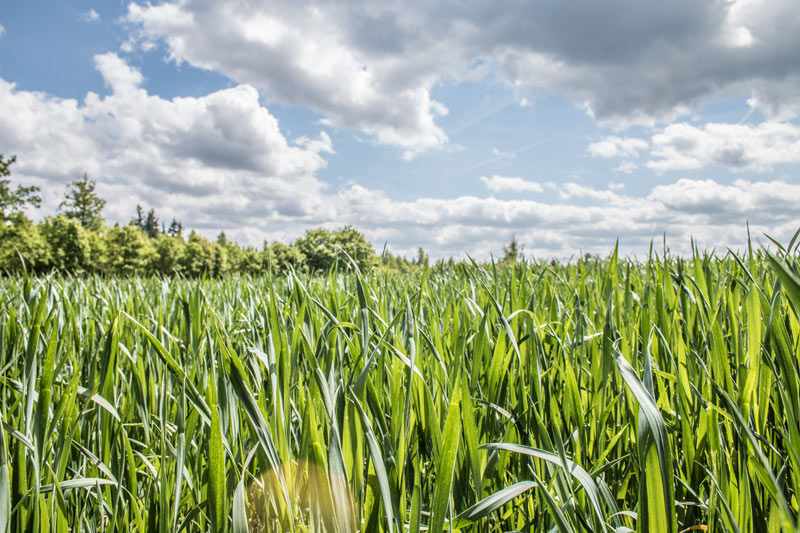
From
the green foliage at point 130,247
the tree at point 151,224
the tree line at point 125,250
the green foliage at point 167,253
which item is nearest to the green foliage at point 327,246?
the tree line at point 125,250

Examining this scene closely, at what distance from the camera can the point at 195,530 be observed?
2.77ft

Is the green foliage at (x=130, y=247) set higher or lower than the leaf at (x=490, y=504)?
higher

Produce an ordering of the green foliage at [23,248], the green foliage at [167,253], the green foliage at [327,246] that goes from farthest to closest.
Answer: the green foliage at [167,253], the green foliage at [327,246], the green foliage at [23,248]

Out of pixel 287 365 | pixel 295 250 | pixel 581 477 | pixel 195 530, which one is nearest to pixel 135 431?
pixel 195 530

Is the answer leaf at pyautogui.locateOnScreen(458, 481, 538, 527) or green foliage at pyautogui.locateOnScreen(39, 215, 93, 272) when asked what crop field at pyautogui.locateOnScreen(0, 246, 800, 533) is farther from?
green foliage at pyautogui.locateOnScreen(39, 215, 93, 272)

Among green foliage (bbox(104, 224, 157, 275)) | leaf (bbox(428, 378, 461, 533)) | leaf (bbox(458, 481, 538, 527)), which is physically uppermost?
green foliage (bbox(104, 224, 157, 275))

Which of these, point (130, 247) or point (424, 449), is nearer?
point (424, 449)

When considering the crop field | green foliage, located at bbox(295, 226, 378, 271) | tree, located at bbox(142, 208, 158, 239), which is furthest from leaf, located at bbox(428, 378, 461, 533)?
tree, located at bbox(142, 208, 158, 239)

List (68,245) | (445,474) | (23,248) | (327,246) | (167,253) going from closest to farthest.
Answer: (445,474)
(23,248)
(68,245)
(327,246)
(167,253)

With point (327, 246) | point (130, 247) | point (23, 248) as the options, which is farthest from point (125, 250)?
point (327, 246)

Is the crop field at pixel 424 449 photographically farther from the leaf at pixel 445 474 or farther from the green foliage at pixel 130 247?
the green foliage at pixel 130 247

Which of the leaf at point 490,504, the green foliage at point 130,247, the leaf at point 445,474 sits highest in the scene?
the green foliage at point 130,247

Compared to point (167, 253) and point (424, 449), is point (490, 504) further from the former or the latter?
point (167, 253)

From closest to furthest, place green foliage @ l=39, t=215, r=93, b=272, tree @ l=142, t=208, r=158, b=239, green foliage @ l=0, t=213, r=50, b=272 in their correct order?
green foliage @ l=0, t=213, r=50, b=272
green foliage @ l=39, t=215, r=93, b=272
tree @ l=142, t=208, r=158, b=239
